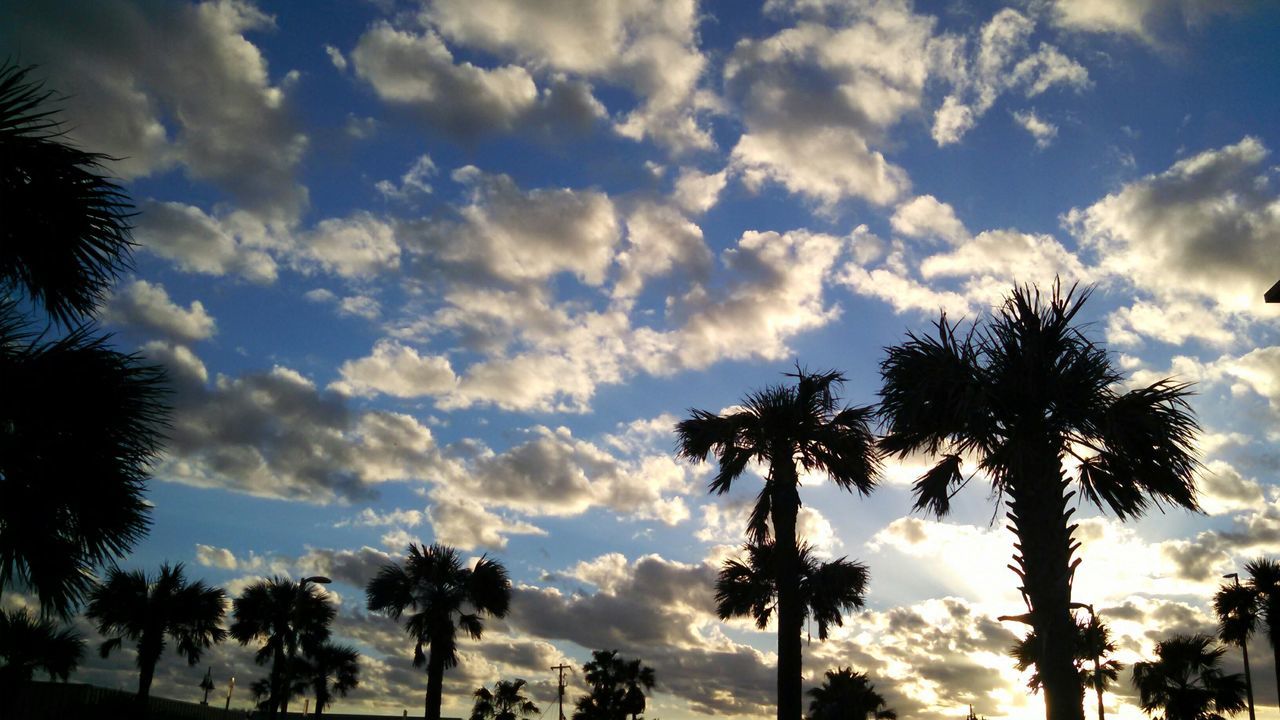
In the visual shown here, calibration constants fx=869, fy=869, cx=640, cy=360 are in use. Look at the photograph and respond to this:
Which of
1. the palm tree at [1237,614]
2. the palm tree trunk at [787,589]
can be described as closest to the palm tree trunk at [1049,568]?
the palm tree trunk at [787,589]

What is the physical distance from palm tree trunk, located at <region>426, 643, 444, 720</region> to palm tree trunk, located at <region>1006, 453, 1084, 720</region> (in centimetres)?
2300

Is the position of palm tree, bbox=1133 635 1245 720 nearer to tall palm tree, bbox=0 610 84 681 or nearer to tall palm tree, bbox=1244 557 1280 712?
tall palm tree, bbox=1244 557 1280 712

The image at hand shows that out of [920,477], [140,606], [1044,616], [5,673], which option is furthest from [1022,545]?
[140,606]

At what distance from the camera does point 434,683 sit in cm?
3017

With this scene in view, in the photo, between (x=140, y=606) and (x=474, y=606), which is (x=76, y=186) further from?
(x=140, y=606)

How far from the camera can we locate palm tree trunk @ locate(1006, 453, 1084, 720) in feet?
36.9

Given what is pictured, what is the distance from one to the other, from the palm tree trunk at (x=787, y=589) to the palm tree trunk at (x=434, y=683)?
14454 millimetres

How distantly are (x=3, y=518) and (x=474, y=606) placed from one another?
79.9 ft

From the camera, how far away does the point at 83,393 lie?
400 inches

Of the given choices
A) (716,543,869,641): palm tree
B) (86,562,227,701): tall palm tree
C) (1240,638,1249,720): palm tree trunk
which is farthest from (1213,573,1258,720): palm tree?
(86,562,227,701): tall palm tree

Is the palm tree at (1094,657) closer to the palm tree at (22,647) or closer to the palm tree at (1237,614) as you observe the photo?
the palm tree at (1237,614)

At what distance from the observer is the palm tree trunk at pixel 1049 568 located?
11242 mm

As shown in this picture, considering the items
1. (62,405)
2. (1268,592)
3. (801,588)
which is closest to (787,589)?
(801,588)

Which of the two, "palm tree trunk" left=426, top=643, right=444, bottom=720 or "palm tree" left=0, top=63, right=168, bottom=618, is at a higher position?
"palm tree" left=0, top=63, right=168, bottom=618
